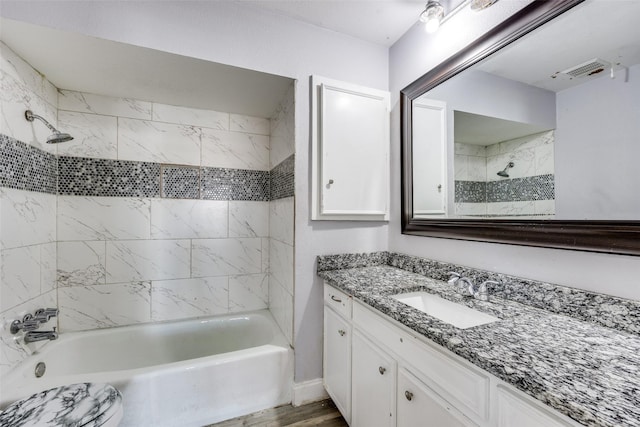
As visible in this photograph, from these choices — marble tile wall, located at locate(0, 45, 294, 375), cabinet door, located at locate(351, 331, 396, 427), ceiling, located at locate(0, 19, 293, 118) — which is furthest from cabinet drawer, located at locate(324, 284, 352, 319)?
ceiling, located at locate(0, 19, 293, 118)

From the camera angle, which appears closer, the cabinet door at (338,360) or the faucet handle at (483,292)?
the faucet handle at (483,292)

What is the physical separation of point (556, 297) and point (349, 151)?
4.25 ft

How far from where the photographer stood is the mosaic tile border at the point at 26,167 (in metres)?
1.45

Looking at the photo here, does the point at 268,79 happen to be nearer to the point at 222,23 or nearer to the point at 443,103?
the point at 222,23

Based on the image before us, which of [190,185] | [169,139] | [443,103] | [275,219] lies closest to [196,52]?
[169,139]

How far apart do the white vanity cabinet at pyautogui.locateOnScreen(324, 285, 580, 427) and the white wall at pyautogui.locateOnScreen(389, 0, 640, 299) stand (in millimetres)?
612

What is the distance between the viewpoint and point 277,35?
5.59 feet

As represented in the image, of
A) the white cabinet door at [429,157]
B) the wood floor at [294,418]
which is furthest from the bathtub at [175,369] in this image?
the white cabinet door at [429,157]

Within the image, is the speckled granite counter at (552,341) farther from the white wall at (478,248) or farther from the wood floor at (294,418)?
the wood floor at (294,418)

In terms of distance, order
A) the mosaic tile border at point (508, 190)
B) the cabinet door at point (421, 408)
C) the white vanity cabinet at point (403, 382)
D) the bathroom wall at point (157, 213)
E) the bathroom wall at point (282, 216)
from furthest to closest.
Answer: the bathroom wall at point (157, 213)
the bathroom wall at point (282, 216)
the mosaic tile border at point (508, 190)
the cabinet door at point (421, 408)
the white vanity cabinet at point (403, 382)

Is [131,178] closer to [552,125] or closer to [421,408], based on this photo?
[421,408]

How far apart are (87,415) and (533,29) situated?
241cm

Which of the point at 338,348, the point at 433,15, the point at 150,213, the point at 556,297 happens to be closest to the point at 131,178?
the point at 150,213

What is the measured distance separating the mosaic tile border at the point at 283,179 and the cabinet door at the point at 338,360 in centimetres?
85
